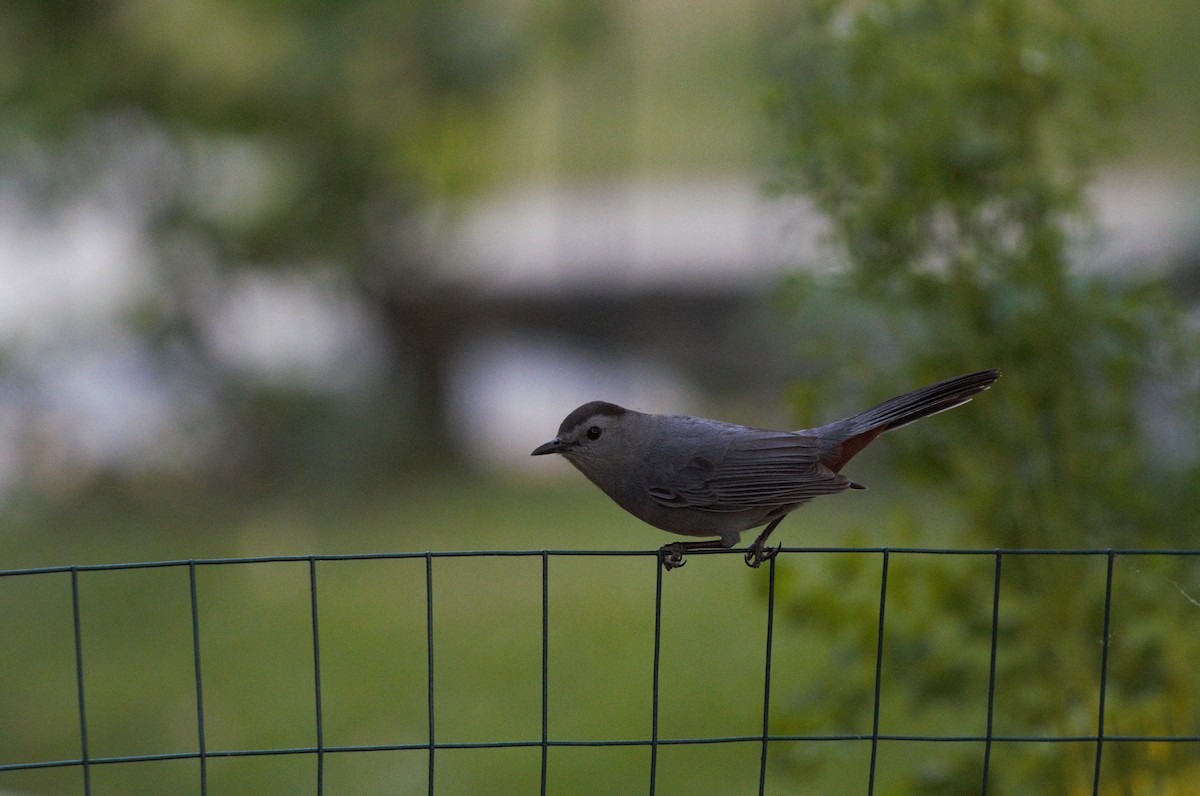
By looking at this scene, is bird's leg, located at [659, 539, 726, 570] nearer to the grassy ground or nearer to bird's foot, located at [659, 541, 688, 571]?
bird's foot, located at [659, 541, 688, 571]

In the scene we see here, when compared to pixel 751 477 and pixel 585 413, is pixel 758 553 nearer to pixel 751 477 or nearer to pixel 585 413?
pixel 751 477

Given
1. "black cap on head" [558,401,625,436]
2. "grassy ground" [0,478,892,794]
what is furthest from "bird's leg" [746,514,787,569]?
"grassy ground" [0,478,892,794]

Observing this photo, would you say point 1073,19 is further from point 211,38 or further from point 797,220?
point 211,38

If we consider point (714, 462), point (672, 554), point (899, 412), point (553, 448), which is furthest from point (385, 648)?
point (899, 412)

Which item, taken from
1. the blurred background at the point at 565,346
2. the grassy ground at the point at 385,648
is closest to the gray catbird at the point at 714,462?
the blurred background at the point at 565,346

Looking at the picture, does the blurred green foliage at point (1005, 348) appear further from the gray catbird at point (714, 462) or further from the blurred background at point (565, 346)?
the gray catbird at point (714, 462)

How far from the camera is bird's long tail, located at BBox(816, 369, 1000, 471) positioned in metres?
2.72

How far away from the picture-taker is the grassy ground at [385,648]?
5523mm

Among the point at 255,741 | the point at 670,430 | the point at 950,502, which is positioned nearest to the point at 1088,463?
the point at 950,502

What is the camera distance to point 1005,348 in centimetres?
338

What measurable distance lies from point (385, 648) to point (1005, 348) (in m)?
4.14

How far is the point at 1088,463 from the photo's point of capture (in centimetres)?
335

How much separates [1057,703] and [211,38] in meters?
6.00

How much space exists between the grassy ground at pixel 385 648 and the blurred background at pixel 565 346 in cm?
3
